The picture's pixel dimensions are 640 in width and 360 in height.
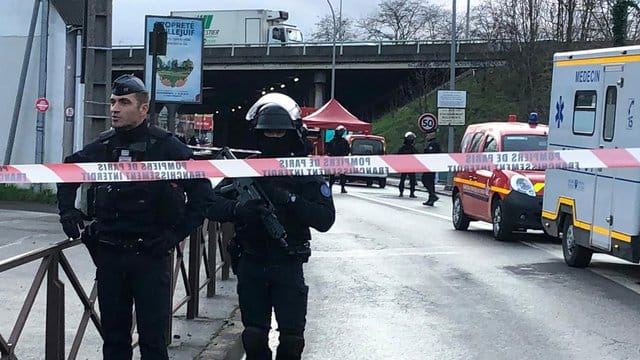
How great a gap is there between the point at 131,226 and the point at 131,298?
435mm

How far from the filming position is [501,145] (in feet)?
53.0

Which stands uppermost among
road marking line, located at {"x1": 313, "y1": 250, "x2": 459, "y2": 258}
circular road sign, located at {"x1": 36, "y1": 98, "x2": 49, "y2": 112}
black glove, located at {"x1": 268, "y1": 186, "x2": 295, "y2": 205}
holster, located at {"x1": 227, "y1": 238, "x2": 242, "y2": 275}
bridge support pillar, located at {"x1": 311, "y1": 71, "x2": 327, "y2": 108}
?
bridge support pillar, located at {"x1": 311, "y1": 71, "x2": 327, "y2": 108}

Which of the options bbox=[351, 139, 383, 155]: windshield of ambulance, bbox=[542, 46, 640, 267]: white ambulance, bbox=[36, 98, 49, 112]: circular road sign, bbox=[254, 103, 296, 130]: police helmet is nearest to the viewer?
bbox=[254, 103, 296, 130]: police helmet

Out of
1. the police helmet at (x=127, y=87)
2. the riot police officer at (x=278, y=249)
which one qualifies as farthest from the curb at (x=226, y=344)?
the police helmet at (x=127, y=87)

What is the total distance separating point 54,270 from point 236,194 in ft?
3.49

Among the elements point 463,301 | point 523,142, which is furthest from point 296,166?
point 523,142

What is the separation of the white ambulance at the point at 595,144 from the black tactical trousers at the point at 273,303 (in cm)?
674

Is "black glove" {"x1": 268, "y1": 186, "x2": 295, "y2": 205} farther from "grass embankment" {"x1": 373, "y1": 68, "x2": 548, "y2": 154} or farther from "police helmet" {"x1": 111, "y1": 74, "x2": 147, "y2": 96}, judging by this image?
"grass embankment" {"x1": 373, "y1": 68, "x2": 548, "y2": 154}

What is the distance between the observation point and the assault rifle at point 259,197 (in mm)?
5016

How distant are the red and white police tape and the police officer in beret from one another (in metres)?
0.05

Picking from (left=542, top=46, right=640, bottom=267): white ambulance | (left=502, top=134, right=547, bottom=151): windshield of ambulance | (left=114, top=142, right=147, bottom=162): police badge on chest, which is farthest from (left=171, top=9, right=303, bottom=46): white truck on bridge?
(left=114, top=142, right=147, bottom=162): police badge on chest

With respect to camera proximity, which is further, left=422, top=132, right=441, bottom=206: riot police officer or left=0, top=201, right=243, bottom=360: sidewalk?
left=422, top=132, right=441, bottom=206: riot police officer

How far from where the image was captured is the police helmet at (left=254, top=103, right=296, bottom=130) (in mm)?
5270

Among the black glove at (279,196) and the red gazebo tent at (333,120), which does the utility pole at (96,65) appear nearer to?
the black glove at (279,196)
